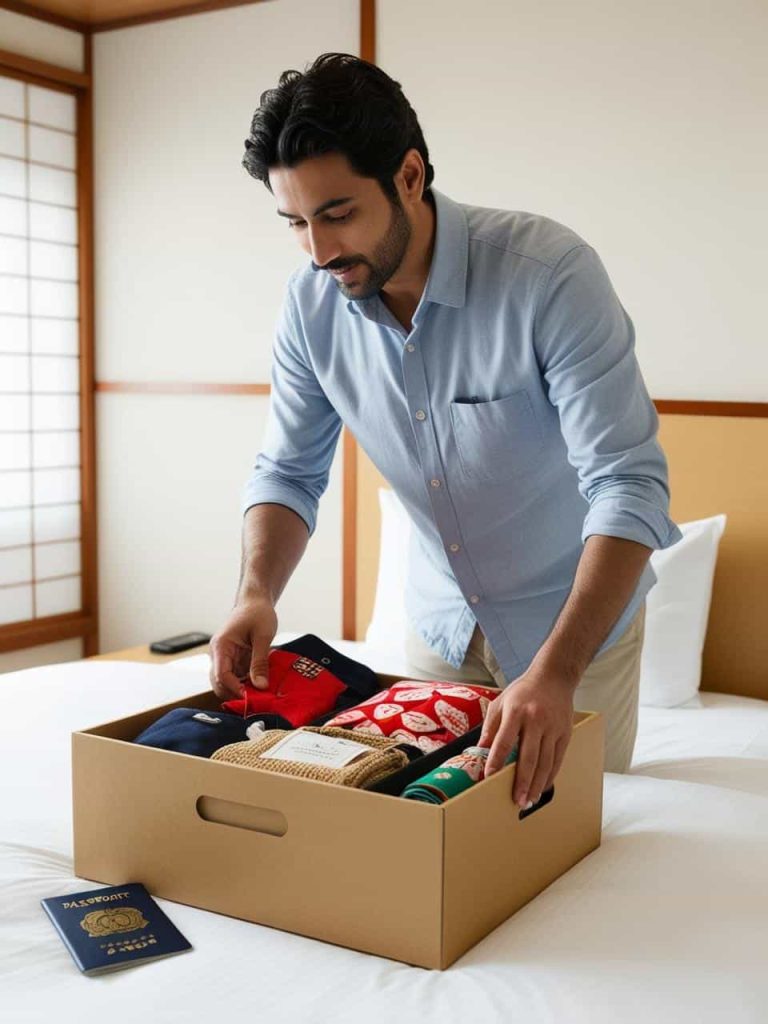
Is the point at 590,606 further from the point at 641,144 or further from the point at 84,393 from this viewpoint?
the point at 84,393

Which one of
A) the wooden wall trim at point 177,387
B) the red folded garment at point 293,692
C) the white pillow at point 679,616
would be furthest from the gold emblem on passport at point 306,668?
the wooden wall trim at point 177,387

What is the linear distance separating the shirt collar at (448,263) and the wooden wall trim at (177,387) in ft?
6.45

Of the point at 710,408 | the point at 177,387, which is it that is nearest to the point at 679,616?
the point at 710,408

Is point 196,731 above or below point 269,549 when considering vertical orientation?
below

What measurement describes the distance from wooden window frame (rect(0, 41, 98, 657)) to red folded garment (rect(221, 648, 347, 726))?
8.50 feet

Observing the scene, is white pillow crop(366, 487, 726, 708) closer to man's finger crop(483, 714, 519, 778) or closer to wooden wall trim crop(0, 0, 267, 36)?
man's finger crop(483, 714, 519, 778)

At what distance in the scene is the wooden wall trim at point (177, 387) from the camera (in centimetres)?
377

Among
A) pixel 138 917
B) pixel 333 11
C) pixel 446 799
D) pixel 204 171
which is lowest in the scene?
pixel 138 917

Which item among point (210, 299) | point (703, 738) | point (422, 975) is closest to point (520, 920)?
point (422, 975)

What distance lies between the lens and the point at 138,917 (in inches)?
46.7

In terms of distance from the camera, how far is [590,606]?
Result: 1.43m

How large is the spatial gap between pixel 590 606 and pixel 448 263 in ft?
2.02

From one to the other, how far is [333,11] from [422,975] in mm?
3097

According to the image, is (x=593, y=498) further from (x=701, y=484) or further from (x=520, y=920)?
(x=701, y=484)
